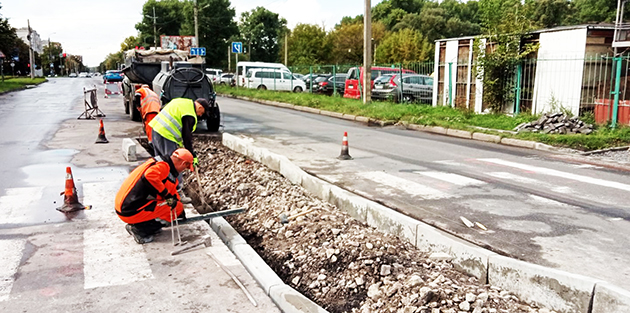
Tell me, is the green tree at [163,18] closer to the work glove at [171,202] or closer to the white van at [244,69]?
the white van at [244,69]

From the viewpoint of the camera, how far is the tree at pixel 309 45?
6431 cm

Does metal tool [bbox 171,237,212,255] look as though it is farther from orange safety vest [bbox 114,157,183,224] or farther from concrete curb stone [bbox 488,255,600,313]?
concrete curb stone [bbox 488,255,600,313]

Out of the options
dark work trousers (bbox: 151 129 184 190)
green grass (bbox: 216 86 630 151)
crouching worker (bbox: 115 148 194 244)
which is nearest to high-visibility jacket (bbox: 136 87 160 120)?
dark work trousers (bbox: 151 129 184 190)

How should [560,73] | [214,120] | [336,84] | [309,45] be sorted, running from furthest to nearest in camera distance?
[309,45] < [336,84] < [560,73] < [214,120]

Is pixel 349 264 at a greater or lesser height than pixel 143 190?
lesser

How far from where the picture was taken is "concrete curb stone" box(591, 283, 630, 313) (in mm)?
3246

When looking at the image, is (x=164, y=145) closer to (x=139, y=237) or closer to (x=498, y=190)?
(x=139, y=237)

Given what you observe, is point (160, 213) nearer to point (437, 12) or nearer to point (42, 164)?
point (42, 164)

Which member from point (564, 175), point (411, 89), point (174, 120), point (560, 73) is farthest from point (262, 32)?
point (174, 120)

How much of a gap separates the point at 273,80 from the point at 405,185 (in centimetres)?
2626

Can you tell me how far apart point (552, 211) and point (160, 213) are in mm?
4681

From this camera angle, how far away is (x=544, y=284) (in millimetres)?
3762

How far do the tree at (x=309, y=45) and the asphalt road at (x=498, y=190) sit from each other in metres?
52.4

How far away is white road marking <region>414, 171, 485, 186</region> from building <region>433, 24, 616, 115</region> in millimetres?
7907
